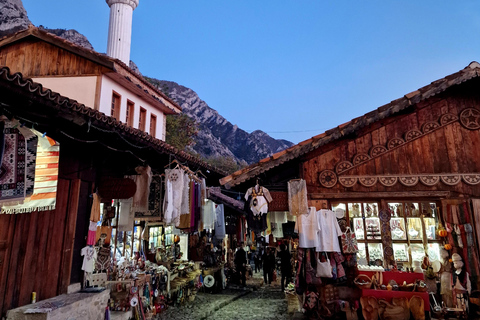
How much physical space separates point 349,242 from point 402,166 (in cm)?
260

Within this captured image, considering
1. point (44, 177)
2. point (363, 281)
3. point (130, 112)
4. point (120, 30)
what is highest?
point (120, 30)

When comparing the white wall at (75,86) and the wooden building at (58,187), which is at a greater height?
the white wall at (75,86)

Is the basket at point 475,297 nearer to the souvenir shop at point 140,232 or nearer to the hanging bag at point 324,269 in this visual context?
the hanging bag at point 324,269

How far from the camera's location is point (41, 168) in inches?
208

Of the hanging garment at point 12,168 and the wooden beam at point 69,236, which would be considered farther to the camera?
the wooden beam at point 69,236

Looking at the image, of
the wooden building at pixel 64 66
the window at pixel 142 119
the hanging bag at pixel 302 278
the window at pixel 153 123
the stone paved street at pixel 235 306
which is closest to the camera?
the hanging bag at pixel 302 278

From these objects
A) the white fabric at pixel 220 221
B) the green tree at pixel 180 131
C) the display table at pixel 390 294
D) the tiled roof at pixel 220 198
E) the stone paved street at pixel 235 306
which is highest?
the green tree at pixel 180 131

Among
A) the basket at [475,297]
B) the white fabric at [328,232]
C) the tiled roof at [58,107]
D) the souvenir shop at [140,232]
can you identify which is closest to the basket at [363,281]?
the white fabric at [328,232]

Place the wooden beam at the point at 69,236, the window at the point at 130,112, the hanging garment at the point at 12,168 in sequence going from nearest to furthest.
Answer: the hanging garment at the point at 12,168
the wooden beam at the point at 69,236
the window at the point at 130,112

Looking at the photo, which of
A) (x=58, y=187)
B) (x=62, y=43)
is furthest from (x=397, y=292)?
(x=62, y=43)

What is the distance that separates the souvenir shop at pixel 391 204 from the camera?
7.52m

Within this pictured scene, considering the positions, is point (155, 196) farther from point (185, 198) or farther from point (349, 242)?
point (349, 242)

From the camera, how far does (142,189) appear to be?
8.55 m

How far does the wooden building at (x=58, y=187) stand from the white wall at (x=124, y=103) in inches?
215
